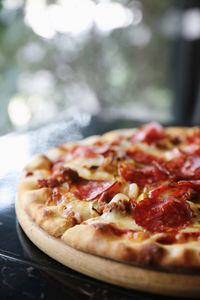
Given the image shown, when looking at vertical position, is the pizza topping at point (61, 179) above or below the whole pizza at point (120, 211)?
above

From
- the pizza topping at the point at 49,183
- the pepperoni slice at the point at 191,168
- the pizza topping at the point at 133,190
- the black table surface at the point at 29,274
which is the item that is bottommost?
the black table surface at the point at 29,274

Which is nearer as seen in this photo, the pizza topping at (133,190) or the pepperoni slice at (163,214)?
the pepperoni slice at (163,214)

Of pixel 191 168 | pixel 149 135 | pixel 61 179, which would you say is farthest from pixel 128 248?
pixel 149 135

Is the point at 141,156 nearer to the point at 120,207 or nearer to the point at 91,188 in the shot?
the point at 91,188

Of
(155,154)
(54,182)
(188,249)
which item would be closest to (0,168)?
(54,182)

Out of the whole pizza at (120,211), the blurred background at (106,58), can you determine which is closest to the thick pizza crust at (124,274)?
the whole pizza at (120,211)

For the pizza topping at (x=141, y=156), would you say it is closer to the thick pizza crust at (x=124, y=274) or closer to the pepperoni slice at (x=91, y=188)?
the pepperoni slice at (x=91, y=188)

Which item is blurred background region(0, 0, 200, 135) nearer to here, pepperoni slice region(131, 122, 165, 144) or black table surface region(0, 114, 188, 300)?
pepperoni slice region(131, 122, 165, 144)
